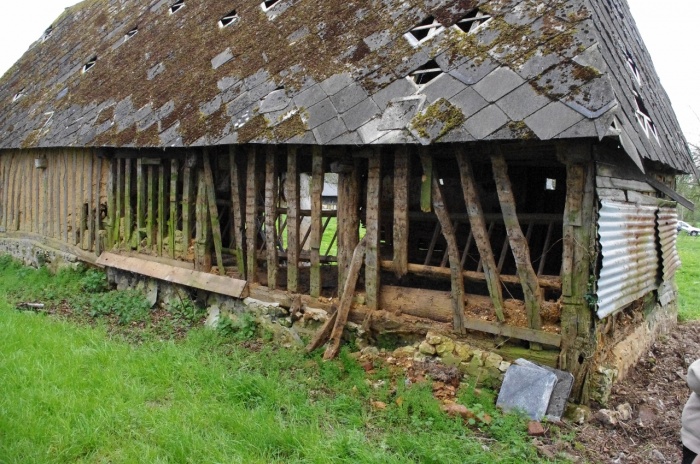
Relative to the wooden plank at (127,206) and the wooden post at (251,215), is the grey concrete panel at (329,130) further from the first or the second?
the wooden plank at (127,206)

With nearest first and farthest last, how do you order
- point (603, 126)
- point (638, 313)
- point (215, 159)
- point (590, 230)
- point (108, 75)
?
point (603, 126)
point (590, 230)
point (638, 313)
point (215, 159)
point (108, 75)

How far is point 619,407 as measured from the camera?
489 cm

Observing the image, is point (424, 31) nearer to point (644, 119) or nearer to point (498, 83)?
point (498, 83)

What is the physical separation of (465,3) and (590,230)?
2789mm

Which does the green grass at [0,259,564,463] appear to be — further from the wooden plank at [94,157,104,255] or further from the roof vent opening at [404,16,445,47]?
the roof vent opening at [404,16,445,47]

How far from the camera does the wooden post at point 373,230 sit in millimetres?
5688

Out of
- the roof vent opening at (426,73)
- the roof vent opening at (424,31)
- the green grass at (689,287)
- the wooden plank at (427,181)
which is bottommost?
the green grass at (689,287)

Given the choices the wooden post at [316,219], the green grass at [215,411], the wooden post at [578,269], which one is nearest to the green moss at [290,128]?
the wooden post at [316,219]

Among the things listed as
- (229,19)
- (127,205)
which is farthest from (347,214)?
(229,19)

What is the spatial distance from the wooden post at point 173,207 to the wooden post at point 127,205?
3.56ft

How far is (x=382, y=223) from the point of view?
786cm

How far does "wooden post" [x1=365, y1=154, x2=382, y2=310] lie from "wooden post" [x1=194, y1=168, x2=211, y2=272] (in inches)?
107

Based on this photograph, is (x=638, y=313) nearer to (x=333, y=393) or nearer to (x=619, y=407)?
(x=619, y=407)

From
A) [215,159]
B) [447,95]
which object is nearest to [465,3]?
[447,95]
